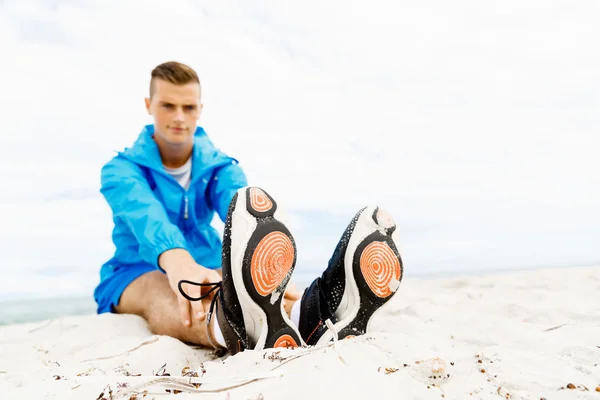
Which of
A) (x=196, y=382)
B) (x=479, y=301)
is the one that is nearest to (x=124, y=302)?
(x=196, y=382)

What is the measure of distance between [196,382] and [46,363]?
78 cm

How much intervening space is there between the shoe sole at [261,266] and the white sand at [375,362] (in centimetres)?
15

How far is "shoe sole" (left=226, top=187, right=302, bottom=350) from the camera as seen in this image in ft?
3.46

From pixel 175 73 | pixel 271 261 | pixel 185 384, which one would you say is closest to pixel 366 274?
pixel 271 261

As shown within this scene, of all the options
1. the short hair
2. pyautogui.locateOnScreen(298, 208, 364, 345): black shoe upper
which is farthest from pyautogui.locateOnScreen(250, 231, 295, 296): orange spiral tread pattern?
the short hair

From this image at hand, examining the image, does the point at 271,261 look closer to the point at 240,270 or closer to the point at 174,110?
the point at 240,270

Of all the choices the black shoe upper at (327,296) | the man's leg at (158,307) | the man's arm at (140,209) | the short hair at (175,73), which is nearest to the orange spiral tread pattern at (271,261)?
the black shoe upper at (327,296)

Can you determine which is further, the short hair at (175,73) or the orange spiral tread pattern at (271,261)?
the short hair at (175,73)

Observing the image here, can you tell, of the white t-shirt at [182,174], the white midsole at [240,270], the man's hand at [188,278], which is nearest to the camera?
the white midsole at [240,270]

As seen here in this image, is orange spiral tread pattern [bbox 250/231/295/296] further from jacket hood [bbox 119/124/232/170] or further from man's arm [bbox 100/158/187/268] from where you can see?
jacket hood [bbox 119/124/232/170]

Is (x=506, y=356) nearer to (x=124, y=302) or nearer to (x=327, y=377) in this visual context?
(x=327, y=377)

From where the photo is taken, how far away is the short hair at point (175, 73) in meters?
1.84

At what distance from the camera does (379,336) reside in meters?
0.97

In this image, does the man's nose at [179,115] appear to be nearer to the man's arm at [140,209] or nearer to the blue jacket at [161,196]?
the blue jacket at [161,196]
